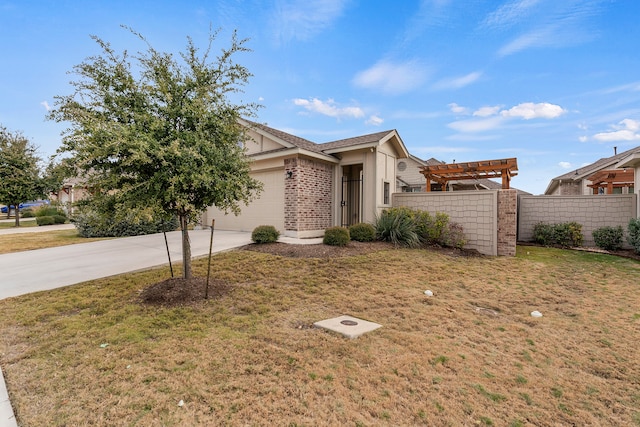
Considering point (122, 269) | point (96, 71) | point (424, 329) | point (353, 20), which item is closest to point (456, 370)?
point (424, 329)

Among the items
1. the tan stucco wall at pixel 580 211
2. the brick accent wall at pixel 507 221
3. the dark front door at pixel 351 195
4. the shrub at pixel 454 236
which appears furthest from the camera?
the dark front door at pixel 351 195

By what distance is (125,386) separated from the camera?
2.60 meters

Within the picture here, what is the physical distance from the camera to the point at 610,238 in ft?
34.2

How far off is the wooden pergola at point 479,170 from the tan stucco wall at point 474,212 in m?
1.93

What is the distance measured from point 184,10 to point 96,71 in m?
5.66

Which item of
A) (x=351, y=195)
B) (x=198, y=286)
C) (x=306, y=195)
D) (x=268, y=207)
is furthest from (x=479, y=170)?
(x=198, y=286)

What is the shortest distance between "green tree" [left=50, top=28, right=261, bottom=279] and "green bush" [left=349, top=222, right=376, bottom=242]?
5.37 metres

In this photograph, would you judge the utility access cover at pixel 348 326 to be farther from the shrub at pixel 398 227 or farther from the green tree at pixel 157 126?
the shrub at pixel 398 227

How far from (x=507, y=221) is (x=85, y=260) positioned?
1229 centimetres

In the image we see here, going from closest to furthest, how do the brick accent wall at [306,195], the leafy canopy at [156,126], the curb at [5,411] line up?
the curb at [5,411], the leafy canopy at [156,126], the brick accent wall at [306,195]

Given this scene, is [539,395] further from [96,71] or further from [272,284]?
[96,71]

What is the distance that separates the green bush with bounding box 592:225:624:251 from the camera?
410 inches

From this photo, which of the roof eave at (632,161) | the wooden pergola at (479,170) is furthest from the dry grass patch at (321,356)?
the roof eave at (632,161)

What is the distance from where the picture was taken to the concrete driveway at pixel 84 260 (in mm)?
6098
